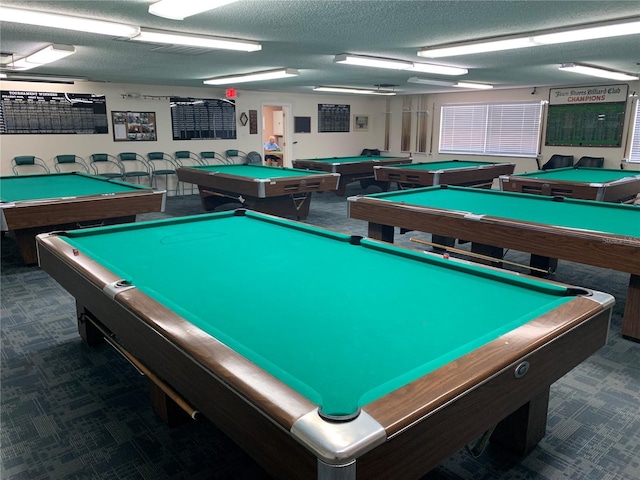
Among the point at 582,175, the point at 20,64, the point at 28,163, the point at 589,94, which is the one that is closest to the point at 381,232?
the point at 582,175

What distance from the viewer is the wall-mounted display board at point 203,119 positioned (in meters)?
9.24

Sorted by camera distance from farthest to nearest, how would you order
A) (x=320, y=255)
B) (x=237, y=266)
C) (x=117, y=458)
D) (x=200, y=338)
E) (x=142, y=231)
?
(x=142, y=231) → (x=320, y=255) → (x=237, y=266) → (x=117, y=458) → (x=200, y=338)

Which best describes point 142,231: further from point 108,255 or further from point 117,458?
point 117,458

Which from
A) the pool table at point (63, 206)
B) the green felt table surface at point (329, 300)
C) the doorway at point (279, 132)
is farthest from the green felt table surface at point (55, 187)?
the doorway at point (279, 132)

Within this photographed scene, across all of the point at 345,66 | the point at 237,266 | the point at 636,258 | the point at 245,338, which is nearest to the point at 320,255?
the point at 237,266

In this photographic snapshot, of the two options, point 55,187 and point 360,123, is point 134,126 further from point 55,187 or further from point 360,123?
point 360,123

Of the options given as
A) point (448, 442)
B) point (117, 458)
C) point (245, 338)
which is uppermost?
point (245, 338)

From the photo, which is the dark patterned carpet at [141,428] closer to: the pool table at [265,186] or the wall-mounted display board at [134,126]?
the pool table at [265,186]

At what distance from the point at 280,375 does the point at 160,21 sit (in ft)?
11.2

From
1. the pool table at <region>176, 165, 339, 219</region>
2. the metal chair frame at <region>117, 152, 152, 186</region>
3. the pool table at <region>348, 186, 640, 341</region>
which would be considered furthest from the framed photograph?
the pool table at <region>348, 186, 640, 341</region>

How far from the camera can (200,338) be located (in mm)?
1351

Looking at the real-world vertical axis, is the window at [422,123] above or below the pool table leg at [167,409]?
above

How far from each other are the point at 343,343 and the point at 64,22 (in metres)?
3.38

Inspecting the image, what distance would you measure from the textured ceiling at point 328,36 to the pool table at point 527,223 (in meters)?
1.42
